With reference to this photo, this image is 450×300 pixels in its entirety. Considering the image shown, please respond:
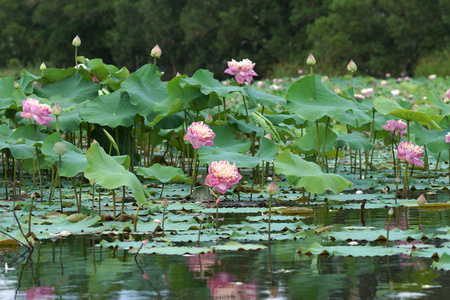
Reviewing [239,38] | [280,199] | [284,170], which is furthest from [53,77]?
[239,38]

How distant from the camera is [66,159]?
10.1ft

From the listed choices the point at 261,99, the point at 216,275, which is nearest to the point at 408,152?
the point at 261,99

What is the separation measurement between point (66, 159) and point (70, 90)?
4.07ft

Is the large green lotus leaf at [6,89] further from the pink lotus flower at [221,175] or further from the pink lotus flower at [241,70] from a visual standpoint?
the pink lotus flower at [221,175]

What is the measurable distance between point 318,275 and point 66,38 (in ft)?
98.0

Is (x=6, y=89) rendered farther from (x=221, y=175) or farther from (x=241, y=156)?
(x=221, y=175)

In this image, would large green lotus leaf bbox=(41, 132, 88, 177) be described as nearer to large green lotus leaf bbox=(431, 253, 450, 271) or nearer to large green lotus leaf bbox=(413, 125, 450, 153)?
large green lotus leaf bbox=(431, 253, 450, 271)

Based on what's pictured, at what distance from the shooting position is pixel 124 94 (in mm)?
3900

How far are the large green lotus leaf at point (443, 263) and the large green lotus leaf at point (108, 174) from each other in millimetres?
1065

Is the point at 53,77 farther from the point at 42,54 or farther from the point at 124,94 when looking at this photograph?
the point at 42,54

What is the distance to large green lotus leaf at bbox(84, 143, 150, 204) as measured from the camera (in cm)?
257

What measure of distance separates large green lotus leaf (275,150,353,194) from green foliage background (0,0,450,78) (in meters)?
15.0

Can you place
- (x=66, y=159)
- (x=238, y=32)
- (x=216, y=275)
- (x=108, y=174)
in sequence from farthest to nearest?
1. (x=238, y=32)
2. (x=66, y=159)
3. (x=108, y=174)
4. (x=216, y=275)

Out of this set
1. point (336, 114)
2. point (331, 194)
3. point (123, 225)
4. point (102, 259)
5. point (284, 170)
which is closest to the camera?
point (102, 259)
